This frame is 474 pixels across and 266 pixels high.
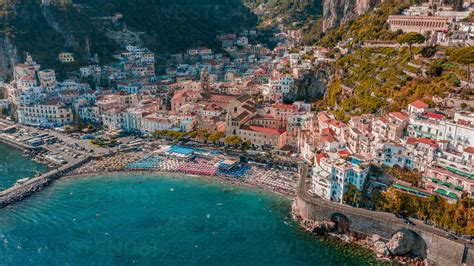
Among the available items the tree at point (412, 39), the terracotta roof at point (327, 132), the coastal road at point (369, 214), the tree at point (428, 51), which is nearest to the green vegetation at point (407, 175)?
the coastal road at point (369, 214)

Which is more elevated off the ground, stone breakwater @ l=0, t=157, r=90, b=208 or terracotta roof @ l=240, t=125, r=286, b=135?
terracotta roof @ l=240, t=125, r=286, b=135

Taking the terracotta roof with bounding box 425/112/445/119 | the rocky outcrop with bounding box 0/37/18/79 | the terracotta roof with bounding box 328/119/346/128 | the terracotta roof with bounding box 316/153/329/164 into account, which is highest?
the rocky outcrop with bounding box 0/37/18/79

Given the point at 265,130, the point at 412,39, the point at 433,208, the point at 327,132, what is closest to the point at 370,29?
the point at 412,39

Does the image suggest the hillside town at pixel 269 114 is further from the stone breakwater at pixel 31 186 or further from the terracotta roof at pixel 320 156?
the stone breakwater at pixel 31 186

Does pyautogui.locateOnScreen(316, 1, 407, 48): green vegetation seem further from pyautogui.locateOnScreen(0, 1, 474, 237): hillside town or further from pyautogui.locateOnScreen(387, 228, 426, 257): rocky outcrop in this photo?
pyautogui.locateOnScreen(387, 228, 426, 257): rocky outcrop

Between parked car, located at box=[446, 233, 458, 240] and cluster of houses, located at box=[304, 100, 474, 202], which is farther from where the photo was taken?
cluster of houses, located at box=[304, 100, 474, 202]

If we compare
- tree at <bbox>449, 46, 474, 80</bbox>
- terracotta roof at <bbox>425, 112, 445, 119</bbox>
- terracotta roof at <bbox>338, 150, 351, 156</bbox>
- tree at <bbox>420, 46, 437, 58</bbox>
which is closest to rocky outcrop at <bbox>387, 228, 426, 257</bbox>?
terracotta roof at <bbox>338, 150, 351, 156</bbox>

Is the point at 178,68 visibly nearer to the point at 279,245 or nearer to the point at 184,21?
the point at 184,21
